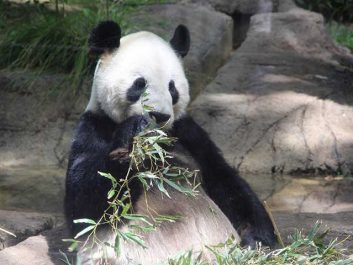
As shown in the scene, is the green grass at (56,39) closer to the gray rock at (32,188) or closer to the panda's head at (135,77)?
the gray rock at (32,188)

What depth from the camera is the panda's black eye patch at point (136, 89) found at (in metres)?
3.91

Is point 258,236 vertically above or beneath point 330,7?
above

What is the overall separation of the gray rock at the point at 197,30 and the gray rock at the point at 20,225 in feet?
11.9

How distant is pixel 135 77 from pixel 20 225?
1.53m

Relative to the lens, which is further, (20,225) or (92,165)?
(20,225)

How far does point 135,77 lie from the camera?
3.93 metres

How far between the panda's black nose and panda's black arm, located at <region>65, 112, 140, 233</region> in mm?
96

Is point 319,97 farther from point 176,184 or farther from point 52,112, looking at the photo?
point 176,184

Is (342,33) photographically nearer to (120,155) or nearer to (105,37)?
(105,37)

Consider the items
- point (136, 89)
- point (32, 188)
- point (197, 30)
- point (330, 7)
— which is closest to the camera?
point (136, 89)

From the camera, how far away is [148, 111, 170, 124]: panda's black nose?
378cm

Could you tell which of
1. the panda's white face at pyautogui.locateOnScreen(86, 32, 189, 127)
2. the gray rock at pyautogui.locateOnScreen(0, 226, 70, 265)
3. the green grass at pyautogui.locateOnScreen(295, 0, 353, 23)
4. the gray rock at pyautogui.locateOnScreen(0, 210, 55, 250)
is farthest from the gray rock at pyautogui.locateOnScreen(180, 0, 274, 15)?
the panda's white face at pyautogui.locateOnScreen(86, 32, 189, 127)

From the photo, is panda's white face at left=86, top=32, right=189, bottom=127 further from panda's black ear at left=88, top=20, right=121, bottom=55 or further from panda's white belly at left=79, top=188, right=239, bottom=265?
panda's white belly at left=79, top=188, right=239, bottom=265

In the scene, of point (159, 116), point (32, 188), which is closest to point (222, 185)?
point (159, 116)
